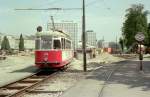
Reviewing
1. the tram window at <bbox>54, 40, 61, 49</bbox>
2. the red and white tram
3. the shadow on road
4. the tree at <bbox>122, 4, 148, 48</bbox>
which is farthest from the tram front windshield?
the tree at <bbox>122, 4, 148, 48</bbox>

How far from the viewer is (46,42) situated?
3070 cm

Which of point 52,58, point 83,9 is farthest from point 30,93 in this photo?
point 83,9

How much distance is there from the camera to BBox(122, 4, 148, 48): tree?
98.8m

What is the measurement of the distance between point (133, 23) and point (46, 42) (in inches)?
2827

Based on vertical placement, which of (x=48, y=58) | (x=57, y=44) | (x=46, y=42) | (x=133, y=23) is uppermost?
(x=133, y=23)

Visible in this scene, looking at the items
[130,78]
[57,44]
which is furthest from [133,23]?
[130,78]

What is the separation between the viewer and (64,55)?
107 feet

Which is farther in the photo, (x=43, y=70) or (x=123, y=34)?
(x=123, y=34)

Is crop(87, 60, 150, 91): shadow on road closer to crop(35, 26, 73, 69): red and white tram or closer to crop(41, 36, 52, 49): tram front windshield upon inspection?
crop(35, 26, 73, 69): red and white tram

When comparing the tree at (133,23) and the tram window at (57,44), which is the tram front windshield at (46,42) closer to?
the tram window at (57,44)

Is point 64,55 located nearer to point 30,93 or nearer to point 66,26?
point 30,93

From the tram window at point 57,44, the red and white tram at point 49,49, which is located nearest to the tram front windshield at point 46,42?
the red and white tram at point 49,49

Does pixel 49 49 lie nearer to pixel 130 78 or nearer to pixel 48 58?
pixel 48 58

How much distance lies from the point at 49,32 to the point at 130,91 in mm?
13975
